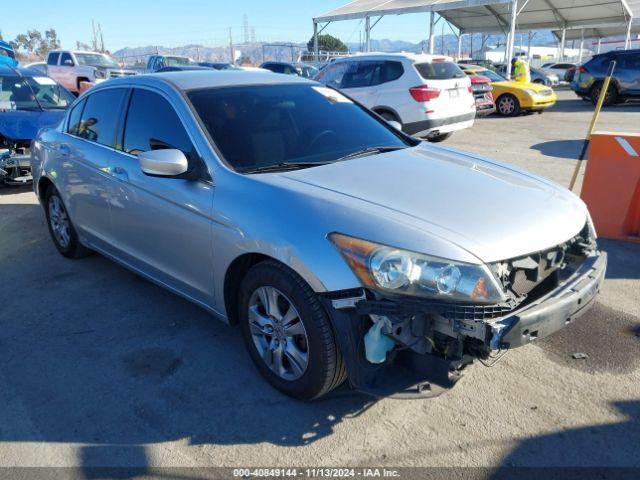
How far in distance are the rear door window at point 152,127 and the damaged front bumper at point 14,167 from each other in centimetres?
444

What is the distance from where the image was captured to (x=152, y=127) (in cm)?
384

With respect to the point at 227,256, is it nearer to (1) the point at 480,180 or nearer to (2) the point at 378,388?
(2) the point at 378,388

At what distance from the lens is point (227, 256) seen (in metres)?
3.12

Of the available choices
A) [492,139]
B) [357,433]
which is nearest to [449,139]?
[492,139]

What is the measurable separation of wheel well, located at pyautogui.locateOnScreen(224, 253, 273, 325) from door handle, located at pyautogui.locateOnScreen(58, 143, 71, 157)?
2.46 m

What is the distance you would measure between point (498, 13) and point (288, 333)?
3310 centimetres

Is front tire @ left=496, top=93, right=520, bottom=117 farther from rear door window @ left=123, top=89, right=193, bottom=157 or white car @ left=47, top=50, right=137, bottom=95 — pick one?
rear door window @ left=123, top=89, right=193, bottom=157

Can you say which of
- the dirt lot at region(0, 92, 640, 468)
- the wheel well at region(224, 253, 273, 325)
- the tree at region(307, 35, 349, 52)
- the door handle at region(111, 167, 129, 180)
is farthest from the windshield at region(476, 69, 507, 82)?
the tree at region(307, 35, 349, 52)

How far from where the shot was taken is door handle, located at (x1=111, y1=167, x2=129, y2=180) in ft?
12.8

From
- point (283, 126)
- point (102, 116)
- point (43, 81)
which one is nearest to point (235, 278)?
point (283, 126)

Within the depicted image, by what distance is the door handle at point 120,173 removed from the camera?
3916mm

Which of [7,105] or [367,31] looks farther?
[367,31]

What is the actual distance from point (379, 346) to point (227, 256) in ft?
3.49

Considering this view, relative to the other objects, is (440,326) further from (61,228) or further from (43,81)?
(43,81)
